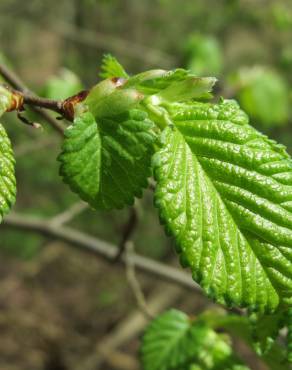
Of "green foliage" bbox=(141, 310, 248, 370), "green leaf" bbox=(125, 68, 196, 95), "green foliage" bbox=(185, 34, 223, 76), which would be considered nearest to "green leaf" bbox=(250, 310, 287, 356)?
"green foliage" bbox=(141, 310, 248, 370)

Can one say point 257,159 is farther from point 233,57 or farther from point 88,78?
point 233,57

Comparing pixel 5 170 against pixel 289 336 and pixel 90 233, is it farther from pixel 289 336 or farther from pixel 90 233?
pixel 90 233

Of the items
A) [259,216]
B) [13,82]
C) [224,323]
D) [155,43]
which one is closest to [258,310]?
[259,216]

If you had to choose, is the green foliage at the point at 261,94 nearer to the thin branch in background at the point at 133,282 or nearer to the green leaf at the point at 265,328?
the thin branch in background at the point at 133,282

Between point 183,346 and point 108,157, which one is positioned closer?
point 108,157

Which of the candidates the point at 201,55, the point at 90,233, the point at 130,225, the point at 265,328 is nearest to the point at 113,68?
the point at 265,328

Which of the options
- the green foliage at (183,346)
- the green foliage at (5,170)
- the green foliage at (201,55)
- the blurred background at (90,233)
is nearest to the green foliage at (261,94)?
the blurred background at (90,233)
